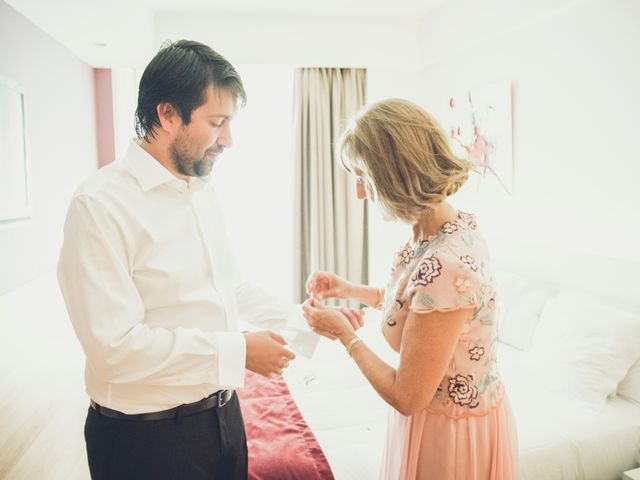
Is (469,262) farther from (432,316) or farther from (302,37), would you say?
(302,37)

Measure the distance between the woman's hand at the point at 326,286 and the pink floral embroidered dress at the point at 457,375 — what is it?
15.0 inches

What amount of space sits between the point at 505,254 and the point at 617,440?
1.43 metres

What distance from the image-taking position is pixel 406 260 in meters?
1.33

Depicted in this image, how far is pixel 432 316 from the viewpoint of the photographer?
1090mm

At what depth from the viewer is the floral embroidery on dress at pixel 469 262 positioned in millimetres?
1128

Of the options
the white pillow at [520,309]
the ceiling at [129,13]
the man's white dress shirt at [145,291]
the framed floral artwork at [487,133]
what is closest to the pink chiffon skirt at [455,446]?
the man's white dress shirt at [145,291]

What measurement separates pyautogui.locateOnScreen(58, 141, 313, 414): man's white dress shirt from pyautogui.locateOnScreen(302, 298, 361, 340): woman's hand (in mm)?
240

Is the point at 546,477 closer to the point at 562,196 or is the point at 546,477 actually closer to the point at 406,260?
the point at 406,260

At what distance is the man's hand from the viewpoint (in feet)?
3.80

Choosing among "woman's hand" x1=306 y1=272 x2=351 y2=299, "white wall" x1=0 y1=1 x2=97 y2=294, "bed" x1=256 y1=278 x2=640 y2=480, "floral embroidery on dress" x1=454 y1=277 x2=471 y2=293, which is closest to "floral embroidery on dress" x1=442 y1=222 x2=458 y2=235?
"floral embroidery on dress" x1=454 y1=277 x2=471 y2=293

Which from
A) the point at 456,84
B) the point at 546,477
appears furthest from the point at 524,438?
the point at 456,84

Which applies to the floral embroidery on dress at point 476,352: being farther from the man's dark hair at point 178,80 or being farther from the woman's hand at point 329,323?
the man's dark hair at point 178,80

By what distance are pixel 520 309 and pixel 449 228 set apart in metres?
1.79

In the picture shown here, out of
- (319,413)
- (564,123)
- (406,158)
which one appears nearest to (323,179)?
(564,123)
